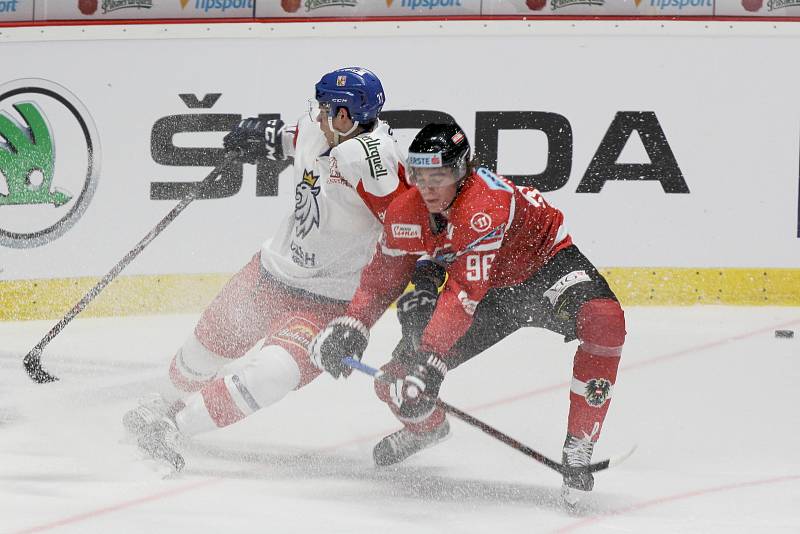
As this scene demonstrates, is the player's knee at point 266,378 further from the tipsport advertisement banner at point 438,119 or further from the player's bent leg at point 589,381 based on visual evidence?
the tipsport advertisement banner at point 438,119

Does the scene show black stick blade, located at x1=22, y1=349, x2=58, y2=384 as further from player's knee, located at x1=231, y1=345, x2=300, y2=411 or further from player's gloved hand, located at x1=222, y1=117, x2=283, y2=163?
player's knee, located at x1=231, y1=345, x2=300, y2=411

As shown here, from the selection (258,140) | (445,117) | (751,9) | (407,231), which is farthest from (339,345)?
(751,9)

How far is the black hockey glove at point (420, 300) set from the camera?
3133 mm

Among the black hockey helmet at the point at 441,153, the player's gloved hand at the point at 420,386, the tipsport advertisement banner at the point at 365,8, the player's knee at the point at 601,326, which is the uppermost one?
the tipsport advertisement banner at the point at 365,8

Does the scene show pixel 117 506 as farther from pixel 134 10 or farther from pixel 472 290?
pixel 134 10

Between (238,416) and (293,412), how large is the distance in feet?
2.93

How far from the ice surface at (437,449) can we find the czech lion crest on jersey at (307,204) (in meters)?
0.67

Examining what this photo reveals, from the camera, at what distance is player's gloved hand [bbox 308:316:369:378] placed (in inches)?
120

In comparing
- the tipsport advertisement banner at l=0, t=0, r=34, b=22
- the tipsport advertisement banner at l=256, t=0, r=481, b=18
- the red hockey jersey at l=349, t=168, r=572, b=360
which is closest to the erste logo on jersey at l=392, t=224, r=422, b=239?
the red hockey jersey at l=349, t=168, r=572, b=360

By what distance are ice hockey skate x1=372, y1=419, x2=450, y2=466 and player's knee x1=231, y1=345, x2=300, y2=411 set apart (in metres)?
0.39

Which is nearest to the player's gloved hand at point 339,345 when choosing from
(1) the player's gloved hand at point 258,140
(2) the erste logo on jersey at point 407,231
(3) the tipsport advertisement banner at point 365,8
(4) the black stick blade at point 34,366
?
(2) the erste logo on jersey at point 407,231

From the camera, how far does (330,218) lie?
3.37 meters

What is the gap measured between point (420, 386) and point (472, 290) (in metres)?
0.26

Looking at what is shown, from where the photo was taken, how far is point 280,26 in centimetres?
549
